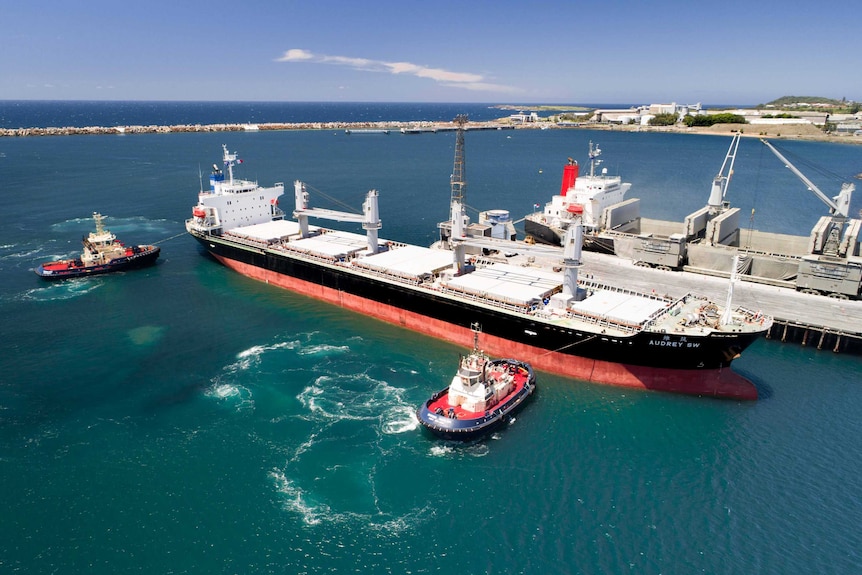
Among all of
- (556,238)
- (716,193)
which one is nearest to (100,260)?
(556,238)

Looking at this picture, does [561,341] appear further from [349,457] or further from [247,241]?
[247,241]

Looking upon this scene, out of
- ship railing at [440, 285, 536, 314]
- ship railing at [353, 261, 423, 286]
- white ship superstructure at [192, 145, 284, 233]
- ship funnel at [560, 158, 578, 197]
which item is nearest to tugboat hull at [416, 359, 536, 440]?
ship railing at [440, 285, 536, 314]

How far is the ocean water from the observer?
833 inches

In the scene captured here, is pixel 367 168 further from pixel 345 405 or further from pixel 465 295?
pixel 345 405

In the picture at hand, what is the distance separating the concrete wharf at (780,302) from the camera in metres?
36.2

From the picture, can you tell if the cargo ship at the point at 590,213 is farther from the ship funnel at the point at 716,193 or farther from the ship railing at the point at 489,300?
the ship railing at the point at 489,300

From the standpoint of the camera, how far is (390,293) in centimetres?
4150

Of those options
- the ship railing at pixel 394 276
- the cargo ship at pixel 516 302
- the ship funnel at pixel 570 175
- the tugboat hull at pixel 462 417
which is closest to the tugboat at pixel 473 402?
the tugboat hull at pixel 462 417

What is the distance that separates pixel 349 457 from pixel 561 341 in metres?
15.2

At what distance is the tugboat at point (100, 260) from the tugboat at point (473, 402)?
40144 mm

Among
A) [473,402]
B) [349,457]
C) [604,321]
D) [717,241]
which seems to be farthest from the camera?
[717,241]

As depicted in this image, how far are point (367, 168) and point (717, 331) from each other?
97.6 meters

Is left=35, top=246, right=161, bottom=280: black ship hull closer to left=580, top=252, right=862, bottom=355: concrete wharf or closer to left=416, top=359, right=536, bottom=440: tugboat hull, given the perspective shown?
left=416, top=359, right=536, bottom=440: tugboat hull

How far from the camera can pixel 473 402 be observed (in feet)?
91.2
